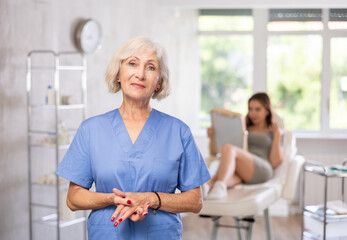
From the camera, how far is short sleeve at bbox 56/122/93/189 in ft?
5.23

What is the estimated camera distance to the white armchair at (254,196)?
336 centimetres

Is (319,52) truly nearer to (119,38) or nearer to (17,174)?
(119,38)

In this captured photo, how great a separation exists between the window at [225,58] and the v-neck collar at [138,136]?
178 inches

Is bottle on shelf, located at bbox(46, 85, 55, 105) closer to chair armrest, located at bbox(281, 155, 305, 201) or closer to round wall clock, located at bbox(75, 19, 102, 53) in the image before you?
round wall clock, located at bbox(75, 19, 102, 53)

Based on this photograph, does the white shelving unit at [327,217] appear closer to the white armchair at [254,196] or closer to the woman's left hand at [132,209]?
the white armchair at [254,196]

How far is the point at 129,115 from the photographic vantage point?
1663mm

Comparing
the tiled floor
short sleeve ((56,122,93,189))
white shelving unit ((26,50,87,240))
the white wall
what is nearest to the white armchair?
the tiled floor

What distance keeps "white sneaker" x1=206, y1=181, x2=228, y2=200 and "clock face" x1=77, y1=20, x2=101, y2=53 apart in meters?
1.45

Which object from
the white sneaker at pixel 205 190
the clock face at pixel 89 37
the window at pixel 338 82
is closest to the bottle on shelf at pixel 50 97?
the clock face at pixel 89 37

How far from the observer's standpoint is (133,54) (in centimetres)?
160

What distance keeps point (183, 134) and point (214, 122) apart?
2383 millimetres

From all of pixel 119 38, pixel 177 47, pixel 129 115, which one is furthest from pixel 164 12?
pixel 129 115

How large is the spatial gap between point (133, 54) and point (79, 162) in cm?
38

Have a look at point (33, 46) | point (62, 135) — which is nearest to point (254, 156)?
point (62, 135)
